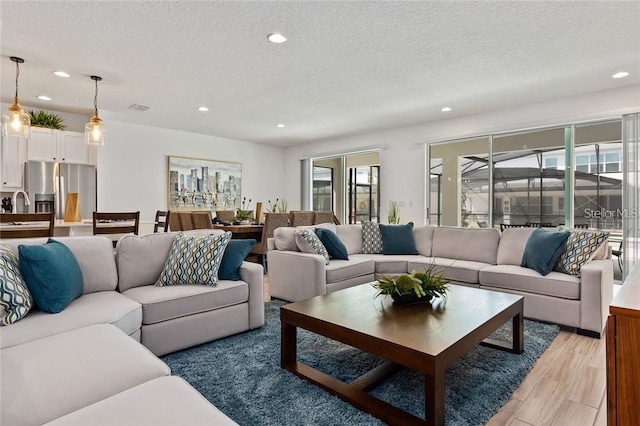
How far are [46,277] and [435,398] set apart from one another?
7.17 ft

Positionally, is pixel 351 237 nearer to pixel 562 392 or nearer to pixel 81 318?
pixel 562 392

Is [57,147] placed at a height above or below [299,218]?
above

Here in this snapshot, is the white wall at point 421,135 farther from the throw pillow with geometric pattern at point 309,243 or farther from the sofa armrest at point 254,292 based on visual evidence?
the sofa armrest at point 254,292

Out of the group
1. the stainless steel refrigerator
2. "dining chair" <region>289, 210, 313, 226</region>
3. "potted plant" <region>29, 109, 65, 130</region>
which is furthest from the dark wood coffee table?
"potted plant" <region>29, 109, 65, 130</region>

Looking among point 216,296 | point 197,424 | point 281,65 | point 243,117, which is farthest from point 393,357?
point 243,117

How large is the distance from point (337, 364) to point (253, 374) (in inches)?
21.5

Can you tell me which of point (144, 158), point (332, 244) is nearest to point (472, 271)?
point (332, 244)

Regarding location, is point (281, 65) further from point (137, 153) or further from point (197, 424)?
point (137, 153)

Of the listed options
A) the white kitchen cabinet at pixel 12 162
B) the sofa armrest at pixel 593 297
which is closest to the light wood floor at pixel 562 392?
the sofa armrest at pixel 593 297

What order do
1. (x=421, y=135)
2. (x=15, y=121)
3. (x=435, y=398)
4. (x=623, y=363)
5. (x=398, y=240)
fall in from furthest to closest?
(x=421, y=135), (x=398, y=240), (x=15, y=121), (x=435, y=398), (x=623, y=363)

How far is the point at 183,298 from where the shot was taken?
2.48 m

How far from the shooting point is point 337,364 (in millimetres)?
2314

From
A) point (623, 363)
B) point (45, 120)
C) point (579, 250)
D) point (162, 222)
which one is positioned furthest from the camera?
point (45, 120)

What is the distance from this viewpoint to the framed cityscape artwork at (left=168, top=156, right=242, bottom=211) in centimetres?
668
